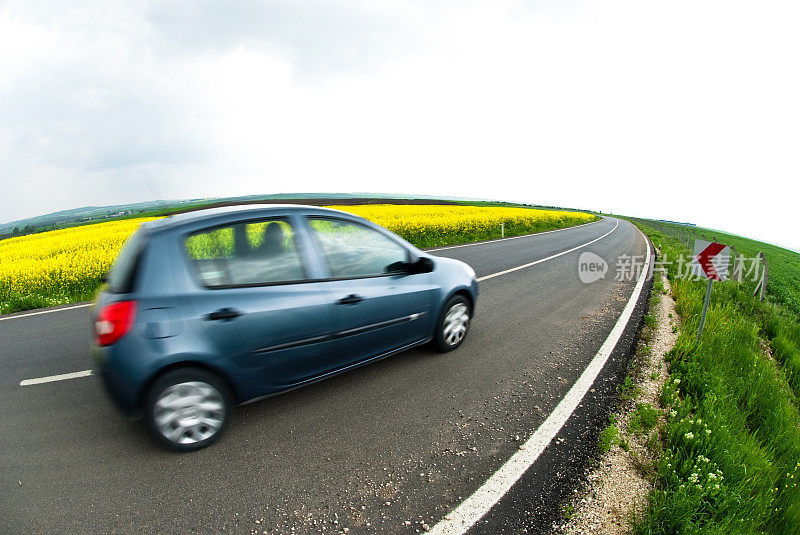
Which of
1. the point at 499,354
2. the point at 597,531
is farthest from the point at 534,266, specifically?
the point at 597,531

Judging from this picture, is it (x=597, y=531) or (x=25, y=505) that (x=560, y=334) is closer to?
(x=597, y=531)

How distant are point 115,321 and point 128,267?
0.41 meters

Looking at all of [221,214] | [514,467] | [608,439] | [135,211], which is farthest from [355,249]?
[135,211]

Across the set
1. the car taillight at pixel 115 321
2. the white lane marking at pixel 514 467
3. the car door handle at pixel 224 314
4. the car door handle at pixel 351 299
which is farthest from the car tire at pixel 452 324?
the car taillight at pixel 115 321

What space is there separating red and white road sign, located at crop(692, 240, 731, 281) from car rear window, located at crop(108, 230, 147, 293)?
5.67 m

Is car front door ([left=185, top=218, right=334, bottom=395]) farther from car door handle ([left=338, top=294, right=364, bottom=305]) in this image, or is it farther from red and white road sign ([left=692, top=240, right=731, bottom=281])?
red and white road sign ([left=692, top=240, right=731, bottom=281])

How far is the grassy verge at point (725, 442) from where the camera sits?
209 cm

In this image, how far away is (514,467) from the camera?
2.43 metres

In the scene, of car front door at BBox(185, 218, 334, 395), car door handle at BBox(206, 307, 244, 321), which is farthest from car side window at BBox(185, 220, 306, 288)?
car door handle at BBox(206, 307, 244, 321)

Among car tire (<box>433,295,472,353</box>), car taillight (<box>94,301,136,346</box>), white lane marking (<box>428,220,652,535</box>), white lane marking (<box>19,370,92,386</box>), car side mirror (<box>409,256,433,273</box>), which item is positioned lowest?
white lane marking (<box>19,370,92,386</box>)

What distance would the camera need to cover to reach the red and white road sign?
14.0ft

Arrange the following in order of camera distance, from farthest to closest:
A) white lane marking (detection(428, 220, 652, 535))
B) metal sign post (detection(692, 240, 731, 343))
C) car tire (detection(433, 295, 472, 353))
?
metal sign post (detection(692, 240, 731, 343)) < car tire (detection(433, 295, 472, 353)) < white lane marking (detection(428, 220, 652, 535))

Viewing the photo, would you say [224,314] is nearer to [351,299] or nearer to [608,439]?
[351,299]

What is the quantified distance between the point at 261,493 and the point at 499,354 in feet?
9.13
